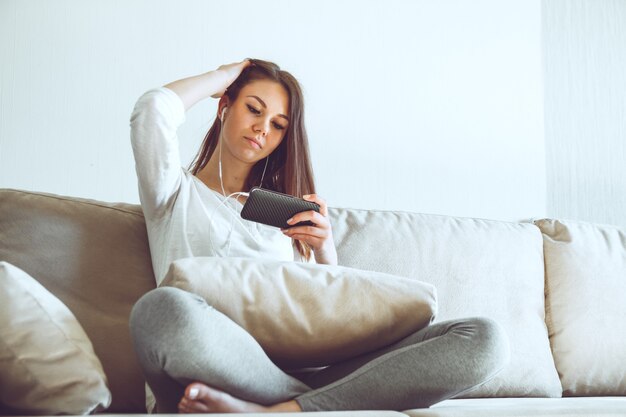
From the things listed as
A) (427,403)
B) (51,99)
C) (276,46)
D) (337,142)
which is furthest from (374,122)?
(427,403)

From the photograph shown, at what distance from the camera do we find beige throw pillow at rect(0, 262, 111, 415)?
38.4 inches

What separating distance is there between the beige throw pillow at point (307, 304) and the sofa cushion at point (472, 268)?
0.47m

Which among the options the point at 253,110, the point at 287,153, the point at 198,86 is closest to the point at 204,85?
the point at 198,86

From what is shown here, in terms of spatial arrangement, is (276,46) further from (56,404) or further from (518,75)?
(56,404)

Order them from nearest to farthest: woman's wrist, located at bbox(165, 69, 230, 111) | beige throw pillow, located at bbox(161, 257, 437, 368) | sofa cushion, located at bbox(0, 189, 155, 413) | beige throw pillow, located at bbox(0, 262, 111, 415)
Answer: beige throw pillow, located at bbox(0, 262, 111, 415)
beige throw pillow, located at bbox(161, 257, 437, 368)
sofa cushion, located at bbox(0, 189, 155, 413)
woman's wrist, located at bbox(165, 69, 230, 111)

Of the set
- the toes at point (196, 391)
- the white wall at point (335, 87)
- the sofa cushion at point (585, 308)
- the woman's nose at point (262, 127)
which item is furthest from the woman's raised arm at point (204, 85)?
the sofa cushion at point (585, 308)

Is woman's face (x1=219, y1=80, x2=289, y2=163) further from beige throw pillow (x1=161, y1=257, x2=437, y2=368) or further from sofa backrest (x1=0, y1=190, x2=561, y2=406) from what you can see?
beige throw pillow (x1=161, y1=257, x2=437, y2=368)

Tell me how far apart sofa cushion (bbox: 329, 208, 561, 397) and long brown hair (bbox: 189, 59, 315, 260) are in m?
0.11

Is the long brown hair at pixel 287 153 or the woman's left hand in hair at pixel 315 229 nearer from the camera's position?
the woman's left hand in hair at pixel 315 229

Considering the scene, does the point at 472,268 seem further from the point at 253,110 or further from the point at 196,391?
the point at 196,391

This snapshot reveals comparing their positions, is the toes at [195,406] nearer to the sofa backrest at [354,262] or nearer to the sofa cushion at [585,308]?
the sofa backrest at [354,262]

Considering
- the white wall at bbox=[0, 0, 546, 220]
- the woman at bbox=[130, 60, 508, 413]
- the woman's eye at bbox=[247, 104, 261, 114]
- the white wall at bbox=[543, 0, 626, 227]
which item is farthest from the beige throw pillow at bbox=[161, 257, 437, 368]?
the white wall at bbox=[543, 0, 626, 227]

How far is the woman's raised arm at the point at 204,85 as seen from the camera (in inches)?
64.1

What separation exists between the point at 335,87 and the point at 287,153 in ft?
1.28
